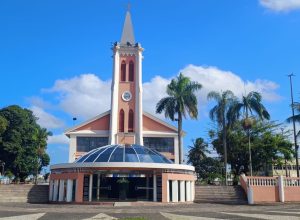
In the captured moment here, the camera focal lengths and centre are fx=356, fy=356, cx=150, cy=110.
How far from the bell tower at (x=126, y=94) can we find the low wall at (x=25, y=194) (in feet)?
43.8

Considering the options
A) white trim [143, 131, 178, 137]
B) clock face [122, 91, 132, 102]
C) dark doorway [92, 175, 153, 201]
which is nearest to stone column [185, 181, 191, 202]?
dark doorway [92, 175, 153, 201]

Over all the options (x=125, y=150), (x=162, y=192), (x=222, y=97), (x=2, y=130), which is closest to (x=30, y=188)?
(x=125, y=150)

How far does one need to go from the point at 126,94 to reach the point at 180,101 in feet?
28.5

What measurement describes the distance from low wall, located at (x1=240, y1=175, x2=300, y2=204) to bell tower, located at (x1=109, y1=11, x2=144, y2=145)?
17.4 meters

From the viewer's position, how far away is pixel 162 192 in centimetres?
2888

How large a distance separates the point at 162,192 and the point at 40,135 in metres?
36.6

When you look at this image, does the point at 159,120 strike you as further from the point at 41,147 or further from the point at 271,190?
the point at 41,147

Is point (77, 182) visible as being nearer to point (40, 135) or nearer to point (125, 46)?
point (125, 46)

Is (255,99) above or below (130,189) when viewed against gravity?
above

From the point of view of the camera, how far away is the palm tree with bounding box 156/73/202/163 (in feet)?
143

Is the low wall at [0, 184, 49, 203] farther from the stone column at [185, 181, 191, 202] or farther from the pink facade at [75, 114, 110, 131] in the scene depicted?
the pink facade at [75, 114, 110, 131]

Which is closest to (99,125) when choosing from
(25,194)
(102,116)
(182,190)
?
(102,116)

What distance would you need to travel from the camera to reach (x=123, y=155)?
99.8 ft

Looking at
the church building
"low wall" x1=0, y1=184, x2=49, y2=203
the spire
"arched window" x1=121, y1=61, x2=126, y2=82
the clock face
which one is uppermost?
the spire
